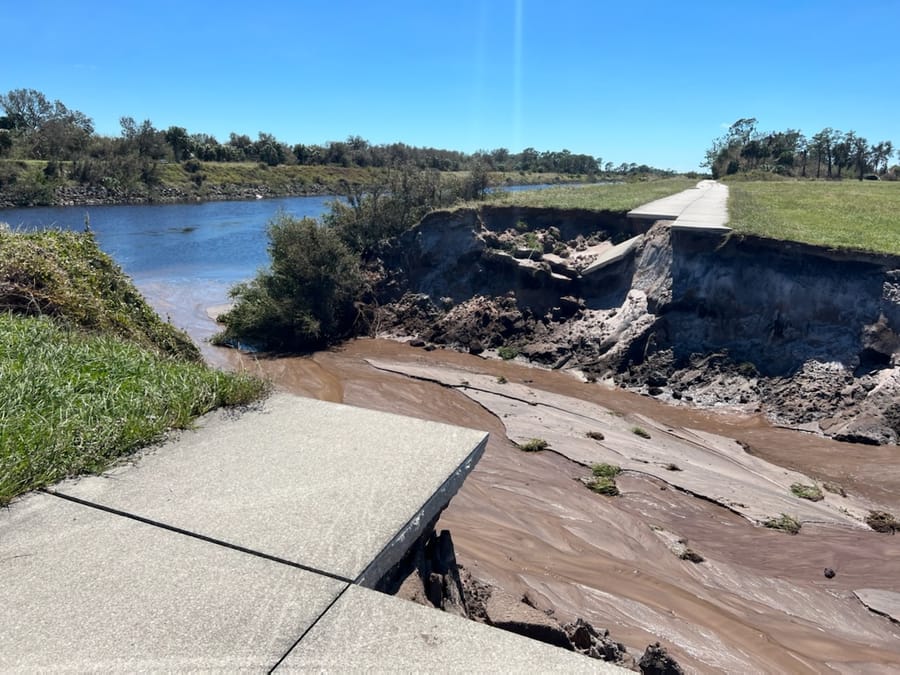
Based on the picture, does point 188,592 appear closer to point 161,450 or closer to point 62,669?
point 62,669

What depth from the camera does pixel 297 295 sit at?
782 inches

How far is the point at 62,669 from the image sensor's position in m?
2.35

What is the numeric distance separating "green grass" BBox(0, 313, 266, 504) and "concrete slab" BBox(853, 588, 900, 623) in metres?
7.99

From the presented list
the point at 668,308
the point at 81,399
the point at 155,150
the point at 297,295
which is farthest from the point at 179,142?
the point at 81,399

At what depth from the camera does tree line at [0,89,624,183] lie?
69.8m

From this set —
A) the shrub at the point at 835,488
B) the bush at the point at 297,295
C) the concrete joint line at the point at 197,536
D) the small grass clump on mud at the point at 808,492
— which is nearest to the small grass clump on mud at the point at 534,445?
the small grass clump on mud at the point at 808,492

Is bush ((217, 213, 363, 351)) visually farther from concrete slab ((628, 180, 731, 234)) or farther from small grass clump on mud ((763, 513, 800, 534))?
small grass clump on mud ((763, 513, 800, 534))

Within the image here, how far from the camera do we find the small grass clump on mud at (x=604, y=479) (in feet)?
32.9

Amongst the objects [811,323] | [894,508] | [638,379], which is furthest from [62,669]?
[811,323]

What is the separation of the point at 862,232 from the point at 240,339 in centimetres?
1897

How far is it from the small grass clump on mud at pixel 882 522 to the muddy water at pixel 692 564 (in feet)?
0.88

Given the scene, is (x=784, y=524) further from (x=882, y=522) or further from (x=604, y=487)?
(x=604, y=487)

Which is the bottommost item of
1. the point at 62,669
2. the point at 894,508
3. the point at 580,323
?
the point at 894,508

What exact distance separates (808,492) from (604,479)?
3.65 meters
